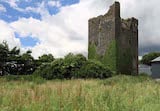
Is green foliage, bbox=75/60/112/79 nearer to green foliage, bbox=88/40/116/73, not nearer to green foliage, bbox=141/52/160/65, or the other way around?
green foliage, bbox=88/40/116/73

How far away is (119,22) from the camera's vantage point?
5044 centimetres

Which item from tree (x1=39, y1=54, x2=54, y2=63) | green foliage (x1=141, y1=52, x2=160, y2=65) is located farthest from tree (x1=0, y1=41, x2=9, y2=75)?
green foliage (x1=141, y1=52, x2=160, y2=65)

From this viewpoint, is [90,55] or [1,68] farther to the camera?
[90,55]

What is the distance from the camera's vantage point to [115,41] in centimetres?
4938

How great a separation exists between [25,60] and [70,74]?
11378 mm

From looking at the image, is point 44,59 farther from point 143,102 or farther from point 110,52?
point 143,102

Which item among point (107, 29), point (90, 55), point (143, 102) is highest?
point (107, 29)

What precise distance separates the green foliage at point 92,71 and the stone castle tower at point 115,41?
33.1 ft

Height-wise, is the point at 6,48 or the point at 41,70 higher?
the point at 6,48

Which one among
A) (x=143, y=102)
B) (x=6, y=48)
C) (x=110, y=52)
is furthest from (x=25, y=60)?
(x=143, y=102)

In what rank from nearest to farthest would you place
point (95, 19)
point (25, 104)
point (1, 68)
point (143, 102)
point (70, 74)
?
point (25, 104)
point (143, 102)
point (70, 74)
point (1, 68)
point (95, 19)

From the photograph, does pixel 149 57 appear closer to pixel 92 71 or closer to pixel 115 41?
pixel 115 41

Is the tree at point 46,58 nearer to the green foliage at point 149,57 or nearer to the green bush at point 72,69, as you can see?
the green bush at point 72,69

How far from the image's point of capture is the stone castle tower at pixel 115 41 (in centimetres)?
4941
